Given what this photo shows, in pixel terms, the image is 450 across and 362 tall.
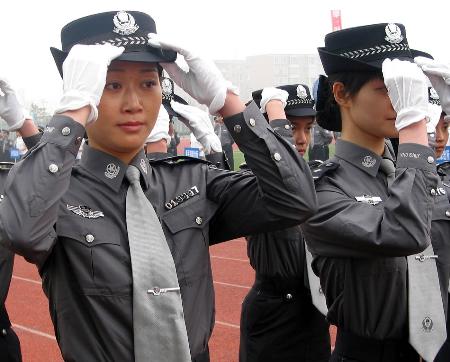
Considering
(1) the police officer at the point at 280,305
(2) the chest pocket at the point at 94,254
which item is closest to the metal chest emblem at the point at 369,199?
(2) the chest pocket at the point at 94,254

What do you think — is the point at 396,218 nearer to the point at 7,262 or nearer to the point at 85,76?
the point at 85,76

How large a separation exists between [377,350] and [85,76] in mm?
1298

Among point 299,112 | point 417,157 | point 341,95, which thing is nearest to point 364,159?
point 341,95

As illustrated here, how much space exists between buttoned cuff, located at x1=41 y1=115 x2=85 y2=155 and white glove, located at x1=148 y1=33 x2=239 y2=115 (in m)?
0.33

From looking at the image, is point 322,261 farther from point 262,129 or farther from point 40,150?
point 40,150

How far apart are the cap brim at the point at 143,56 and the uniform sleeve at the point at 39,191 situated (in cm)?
24

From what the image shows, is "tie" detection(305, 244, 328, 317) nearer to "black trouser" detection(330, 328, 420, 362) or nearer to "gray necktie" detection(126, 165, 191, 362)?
"black trouser" detection(330, 328, 420, 362)

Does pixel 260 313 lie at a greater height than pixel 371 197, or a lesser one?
lesser

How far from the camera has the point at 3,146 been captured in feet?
72.0

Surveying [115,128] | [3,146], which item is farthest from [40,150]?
[3,146]

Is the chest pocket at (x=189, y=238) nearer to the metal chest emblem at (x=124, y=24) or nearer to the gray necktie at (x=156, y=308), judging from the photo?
the gray necktie at (x=156, y=308)

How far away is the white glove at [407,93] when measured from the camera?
2162 millimetres

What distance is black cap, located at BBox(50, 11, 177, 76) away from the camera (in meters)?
1.96

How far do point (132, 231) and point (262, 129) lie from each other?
479 millimetres
